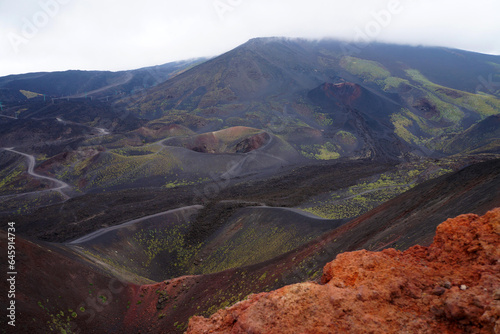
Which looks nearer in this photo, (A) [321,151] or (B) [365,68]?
(A) [321,151]

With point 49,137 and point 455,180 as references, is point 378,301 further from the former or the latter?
point 49,137

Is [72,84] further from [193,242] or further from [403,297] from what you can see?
[403,297]

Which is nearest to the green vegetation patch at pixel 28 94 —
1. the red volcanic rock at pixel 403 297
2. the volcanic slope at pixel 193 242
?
the volcanic slope at pixel 193 242

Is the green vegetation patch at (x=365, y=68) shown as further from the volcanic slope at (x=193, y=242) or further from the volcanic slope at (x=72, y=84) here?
the volcanic slope at (x=72, y=84)

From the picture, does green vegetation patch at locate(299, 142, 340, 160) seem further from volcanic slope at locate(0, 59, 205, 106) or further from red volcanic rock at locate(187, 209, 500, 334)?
volcanic slope at locate(0, 59, 205, 106)

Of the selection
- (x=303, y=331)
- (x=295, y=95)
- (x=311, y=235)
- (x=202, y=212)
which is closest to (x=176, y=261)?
(x=202, y=212)

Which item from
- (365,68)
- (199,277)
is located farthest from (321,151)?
(365,68)

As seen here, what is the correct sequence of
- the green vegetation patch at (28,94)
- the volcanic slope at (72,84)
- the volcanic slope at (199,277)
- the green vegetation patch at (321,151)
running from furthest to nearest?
1. the volcanic slope at (72,84)
2. the green vegetation patch at (28,94)
3. the green vegetation patch at (321,151)
4. the volcanic slope at (199,277)

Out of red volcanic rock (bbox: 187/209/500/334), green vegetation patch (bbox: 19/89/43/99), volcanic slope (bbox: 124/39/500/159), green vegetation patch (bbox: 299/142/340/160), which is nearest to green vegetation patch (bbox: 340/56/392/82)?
volcanic slope (bbox: 124/39/500/159)
